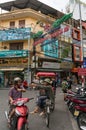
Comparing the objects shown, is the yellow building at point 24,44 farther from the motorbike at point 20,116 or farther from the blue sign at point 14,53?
the motorbike at point 20,116

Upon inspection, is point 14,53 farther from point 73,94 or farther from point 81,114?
point 81,114

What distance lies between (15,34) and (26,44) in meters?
1.80

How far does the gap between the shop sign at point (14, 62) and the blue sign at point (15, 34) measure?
8.32 ft

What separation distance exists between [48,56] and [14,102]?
29167 mm

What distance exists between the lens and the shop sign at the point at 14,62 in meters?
35.2

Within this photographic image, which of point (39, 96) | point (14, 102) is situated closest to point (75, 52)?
point (39, 96)

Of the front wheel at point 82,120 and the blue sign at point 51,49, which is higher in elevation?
the blue sign at point 51,49

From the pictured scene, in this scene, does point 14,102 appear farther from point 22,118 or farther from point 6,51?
point 6,51

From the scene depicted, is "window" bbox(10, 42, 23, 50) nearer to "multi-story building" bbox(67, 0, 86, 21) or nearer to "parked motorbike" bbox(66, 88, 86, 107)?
"multi-story building" bbox(67, 0, 86, 21)

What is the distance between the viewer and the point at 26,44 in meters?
36.1

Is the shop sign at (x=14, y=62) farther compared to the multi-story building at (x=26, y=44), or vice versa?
the shop sign at (x=14, y=62)

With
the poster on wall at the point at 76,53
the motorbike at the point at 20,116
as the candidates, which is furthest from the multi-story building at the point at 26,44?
the motorbike at the point at 20,116

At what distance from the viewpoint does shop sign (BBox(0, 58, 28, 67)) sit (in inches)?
1385

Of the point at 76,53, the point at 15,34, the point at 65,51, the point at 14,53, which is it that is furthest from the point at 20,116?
the point at 76,53
